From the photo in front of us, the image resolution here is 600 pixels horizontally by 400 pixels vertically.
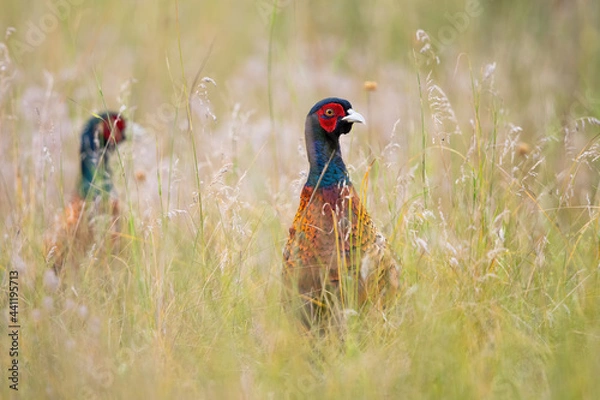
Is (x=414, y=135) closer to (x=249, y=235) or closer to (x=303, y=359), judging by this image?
(x=249, y=235)

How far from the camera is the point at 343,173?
11.8 feet

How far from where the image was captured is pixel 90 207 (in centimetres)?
471

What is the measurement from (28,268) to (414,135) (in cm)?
209

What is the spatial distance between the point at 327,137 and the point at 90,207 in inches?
68.7

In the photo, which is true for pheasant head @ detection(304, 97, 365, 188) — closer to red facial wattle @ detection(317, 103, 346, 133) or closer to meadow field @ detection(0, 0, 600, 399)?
red facial wattle @ detection(317, 103, 346, 133)

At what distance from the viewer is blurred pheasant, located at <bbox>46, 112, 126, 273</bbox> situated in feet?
13.2

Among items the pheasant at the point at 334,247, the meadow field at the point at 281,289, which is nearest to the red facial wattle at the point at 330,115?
the pheasant at the point at 334,247

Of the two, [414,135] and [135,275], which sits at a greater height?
[414,135]

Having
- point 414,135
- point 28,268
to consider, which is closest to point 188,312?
point 28,268

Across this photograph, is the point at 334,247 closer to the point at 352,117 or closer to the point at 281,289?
the point at 281,289

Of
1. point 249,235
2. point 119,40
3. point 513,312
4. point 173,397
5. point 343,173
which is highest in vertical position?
point 119,40

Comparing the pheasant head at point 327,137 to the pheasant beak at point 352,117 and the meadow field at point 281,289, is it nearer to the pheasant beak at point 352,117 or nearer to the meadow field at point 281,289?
the pheasant beak at point 352,117

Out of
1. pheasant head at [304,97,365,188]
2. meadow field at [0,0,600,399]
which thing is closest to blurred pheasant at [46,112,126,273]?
meadow field at [0,0,600,399]

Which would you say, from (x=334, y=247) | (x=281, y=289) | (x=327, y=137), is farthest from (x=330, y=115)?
(x=281, y=289)
